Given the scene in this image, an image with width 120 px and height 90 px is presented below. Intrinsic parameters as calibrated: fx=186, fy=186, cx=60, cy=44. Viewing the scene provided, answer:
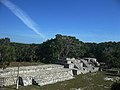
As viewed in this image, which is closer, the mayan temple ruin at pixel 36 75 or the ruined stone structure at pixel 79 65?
the mayan temple ruin at pixel 36 75

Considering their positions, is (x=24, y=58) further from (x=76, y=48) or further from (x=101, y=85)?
(x=101, y=85)

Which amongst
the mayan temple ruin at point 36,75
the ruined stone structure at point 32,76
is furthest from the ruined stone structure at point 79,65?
the ruined stone structure at point 32,76

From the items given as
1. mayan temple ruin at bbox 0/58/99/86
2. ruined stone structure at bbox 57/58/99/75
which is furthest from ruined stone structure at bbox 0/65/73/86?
ruined stone structure at bbox 57/58/99/75

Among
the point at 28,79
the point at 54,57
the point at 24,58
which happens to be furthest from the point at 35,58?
the point at 28,79

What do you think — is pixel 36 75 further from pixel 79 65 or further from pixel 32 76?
pixel 79 65

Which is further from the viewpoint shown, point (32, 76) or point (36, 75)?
point (36, 75)

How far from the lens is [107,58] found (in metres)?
52.8

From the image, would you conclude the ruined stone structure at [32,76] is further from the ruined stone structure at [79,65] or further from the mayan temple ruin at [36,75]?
the ruined stone structure at [79,65]

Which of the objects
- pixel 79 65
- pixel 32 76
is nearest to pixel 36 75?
pixel 32 76

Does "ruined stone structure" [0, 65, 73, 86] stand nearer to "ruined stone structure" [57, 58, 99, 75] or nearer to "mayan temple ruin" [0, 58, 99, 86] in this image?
"mayan temple ruin" [0, 58, 99, 86]

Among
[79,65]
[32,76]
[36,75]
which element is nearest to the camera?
[32,76]

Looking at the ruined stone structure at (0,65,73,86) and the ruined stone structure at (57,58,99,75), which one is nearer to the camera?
the ruined stone structure at (0,65,73,86)

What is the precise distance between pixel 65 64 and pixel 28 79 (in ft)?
55.9

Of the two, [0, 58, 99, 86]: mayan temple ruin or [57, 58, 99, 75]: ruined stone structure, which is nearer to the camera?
[0, 58, 99, 86]: mayan temple ruin
